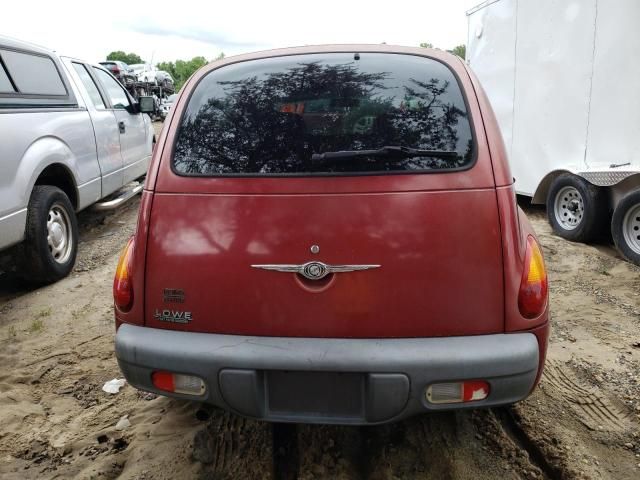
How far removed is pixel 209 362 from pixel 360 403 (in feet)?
1.91

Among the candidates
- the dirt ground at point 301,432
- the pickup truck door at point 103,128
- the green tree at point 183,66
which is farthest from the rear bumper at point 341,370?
the green tree at point 183,66

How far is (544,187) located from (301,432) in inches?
208

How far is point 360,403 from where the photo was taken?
1915 millimetres

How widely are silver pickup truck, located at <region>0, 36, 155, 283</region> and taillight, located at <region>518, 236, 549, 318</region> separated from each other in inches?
144

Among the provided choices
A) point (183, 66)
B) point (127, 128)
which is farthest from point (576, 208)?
point (183, 66)

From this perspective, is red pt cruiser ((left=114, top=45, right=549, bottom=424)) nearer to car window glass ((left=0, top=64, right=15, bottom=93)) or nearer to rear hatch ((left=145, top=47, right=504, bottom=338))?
rear hatch ((left=145, top=47, right=504, bottom=338))

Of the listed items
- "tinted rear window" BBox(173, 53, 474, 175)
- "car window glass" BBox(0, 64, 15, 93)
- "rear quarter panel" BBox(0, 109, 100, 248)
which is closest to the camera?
"tinted rear window" BBox(173, 53, 474, 175)

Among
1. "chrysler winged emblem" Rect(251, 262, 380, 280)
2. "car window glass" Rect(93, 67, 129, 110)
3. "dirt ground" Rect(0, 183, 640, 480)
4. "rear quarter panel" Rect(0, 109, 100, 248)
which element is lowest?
"dirt ground" Rect(0, 183, 640, 480)

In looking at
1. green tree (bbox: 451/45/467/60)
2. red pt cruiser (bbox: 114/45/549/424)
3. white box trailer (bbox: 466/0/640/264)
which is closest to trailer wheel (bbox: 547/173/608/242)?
white box trailer (bbox: 466/0/640/264)

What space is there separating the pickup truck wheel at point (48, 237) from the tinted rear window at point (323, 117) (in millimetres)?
2651

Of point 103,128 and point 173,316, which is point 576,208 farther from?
point 103,128

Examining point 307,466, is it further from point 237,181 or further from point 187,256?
point 237,181

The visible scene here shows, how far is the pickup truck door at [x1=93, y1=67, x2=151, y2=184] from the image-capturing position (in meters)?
6.43

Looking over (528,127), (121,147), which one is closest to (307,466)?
(121,147)
